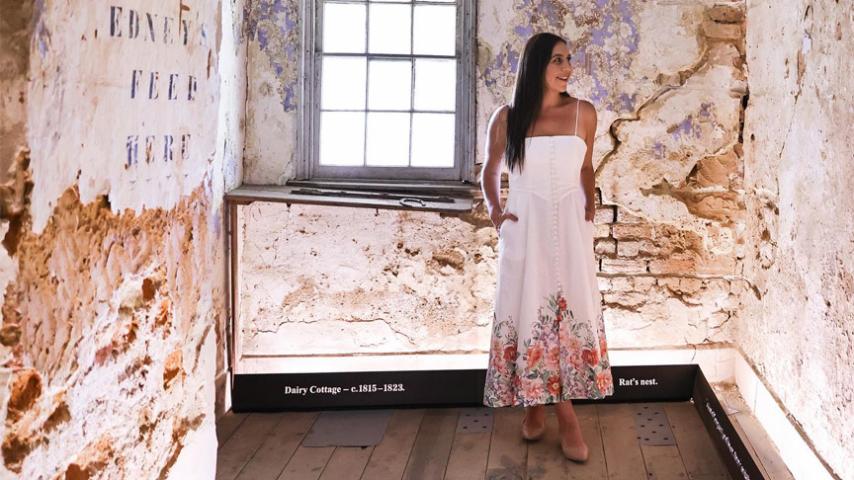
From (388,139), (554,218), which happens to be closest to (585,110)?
(554,218)

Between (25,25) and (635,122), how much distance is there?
11.4ft

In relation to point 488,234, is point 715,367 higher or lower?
lower

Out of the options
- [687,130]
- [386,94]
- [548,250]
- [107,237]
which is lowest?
[548,250]

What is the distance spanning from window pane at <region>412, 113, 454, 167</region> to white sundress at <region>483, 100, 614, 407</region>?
3.18 feet

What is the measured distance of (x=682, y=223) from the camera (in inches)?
163

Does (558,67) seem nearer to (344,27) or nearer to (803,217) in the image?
(803,217)

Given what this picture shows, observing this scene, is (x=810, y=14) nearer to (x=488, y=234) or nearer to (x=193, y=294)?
(x=488, y=234)

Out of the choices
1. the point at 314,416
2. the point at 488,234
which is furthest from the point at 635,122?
the point at 314,416

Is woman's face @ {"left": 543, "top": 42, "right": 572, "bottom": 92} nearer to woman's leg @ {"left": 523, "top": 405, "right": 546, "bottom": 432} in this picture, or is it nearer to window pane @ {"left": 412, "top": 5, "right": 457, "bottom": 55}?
window pane @ {"left": 412, "top": 5, "right": 457, "bottom": 55}

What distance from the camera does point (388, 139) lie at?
4.29m

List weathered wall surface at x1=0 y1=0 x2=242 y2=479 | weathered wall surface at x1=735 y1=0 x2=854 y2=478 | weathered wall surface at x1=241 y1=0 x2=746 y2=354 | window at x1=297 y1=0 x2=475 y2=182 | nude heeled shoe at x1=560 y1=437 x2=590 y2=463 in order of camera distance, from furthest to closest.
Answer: window at x1=297 y1=0 x2=475 y2=182 < weathered wall surface at x1=241 y1=0 x2=746 y2=354 < nude heeled shoe at x1=560 y1=437 x2=590 y2=463 < weathered wall surface at x1=735 y1=0 x2=854 y2=478 < weathered wall surface at x1=0 y1=0 x2=242 y2=479

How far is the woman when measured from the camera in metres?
3.30

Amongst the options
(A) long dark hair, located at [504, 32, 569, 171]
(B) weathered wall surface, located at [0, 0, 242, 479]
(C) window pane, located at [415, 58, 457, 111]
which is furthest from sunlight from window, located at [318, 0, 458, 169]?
(B) weathered wall surface, located at [0, 0, 242, 479]

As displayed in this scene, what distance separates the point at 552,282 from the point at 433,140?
1.27 metres
